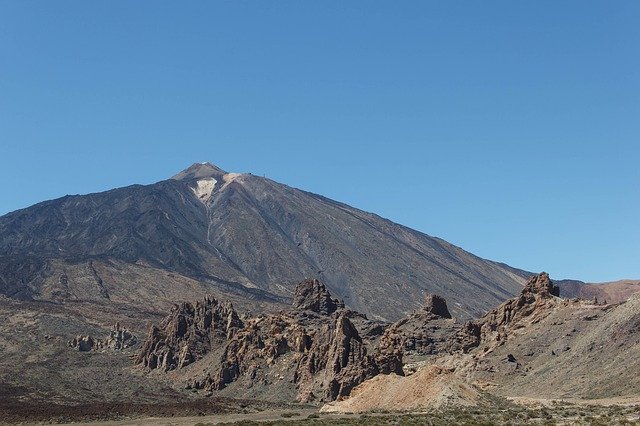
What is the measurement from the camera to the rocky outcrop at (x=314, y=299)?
6019 inches

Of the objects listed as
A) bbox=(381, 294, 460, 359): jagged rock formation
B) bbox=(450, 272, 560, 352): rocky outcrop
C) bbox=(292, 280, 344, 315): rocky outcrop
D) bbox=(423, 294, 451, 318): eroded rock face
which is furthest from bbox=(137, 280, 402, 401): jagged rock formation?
bbox=(450, 272, 560, 352): rocky outcrop

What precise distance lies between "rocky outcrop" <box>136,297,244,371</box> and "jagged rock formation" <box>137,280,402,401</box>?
19cm

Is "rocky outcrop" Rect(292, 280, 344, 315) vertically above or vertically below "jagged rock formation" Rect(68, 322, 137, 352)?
above

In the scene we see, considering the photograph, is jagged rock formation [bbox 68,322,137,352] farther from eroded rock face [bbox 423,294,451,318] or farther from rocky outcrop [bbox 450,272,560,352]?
rocky outcrop [bbox 450,272,560,352]

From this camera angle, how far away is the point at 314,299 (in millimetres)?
154000

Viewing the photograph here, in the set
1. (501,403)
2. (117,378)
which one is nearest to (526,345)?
(501,403)

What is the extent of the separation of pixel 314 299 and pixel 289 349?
919 inches

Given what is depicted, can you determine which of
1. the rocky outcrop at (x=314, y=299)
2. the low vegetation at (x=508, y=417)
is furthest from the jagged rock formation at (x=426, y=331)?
the low vegetation at (x=508, y=417)

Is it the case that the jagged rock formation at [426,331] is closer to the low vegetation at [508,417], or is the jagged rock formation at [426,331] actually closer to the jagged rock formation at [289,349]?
the jagged rock formation at [289,349]

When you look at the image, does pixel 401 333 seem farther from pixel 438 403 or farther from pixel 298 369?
pixel 438 403

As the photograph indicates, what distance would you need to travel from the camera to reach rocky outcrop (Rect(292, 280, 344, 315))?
502 feet

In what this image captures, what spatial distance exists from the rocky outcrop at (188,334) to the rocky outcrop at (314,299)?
45.5ft

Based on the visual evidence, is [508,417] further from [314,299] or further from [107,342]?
[107,342]

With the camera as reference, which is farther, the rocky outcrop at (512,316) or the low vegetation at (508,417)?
the rocky outcrop at (512,316)
